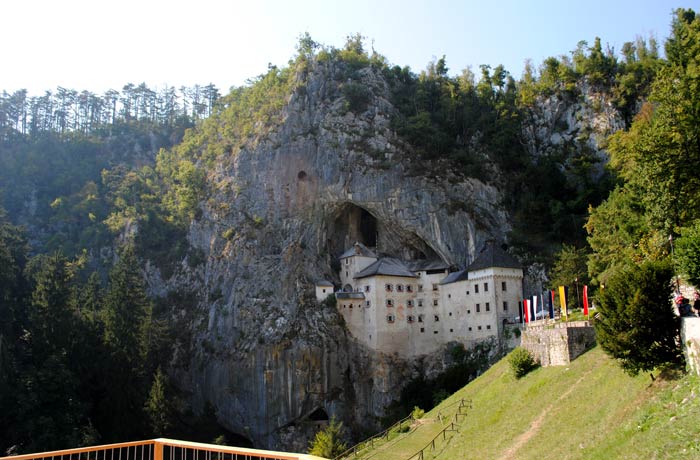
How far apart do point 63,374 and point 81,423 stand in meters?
4.20

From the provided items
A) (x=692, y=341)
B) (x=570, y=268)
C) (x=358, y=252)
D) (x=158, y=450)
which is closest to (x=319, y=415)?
(x=358, y=252)

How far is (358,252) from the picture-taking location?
66688 mm

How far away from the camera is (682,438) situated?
1722cm

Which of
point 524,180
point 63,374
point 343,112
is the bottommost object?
point 63,374

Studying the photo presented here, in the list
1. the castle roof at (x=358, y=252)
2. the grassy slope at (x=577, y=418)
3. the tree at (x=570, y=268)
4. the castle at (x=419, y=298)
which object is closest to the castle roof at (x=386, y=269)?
the castle at (x=419, y=298)

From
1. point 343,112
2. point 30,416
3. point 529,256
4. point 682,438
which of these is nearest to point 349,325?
point 529,256

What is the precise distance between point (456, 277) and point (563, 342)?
1061 inches

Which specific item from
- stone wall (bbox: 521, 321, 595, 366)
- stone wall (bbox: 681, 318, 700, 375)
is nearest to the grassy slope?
stone wall (bbox: 681, 318, 700, 375)

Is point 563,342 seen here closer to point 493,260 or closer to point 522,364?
point 522,364

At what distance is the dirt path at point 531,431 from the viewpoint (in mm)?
26673

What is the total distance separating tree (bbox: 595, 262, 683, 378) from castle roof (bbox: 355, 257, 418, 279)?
38.4 metres

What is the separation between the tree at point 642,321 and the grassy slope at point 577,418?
104cm

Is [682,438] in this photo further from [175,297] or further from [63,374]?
[175,297]

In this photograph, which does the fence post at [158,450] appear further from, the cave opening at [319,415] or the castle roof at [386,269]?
the castle roof at [386,269]
